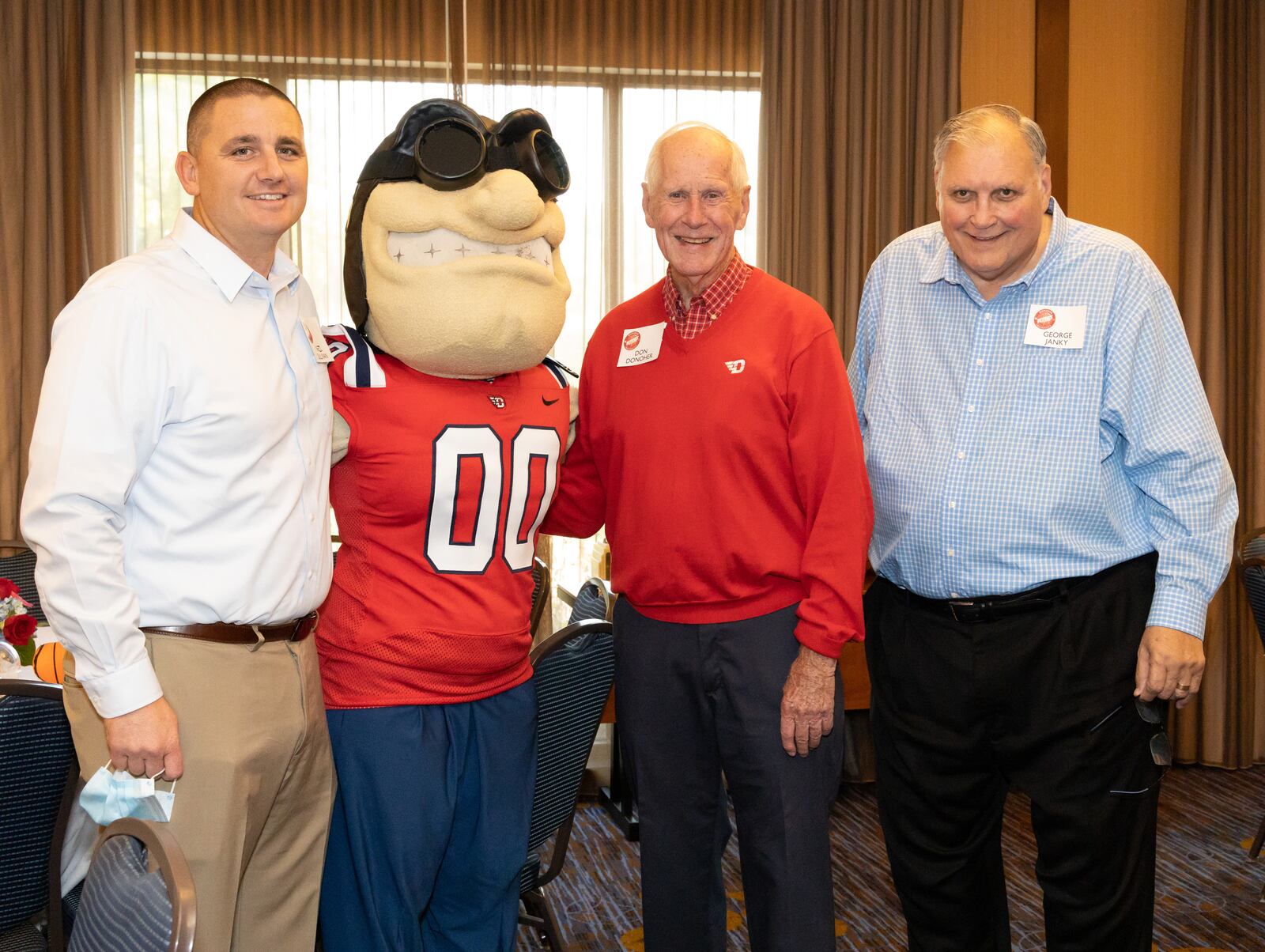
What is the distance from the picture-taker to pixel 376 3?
437cm

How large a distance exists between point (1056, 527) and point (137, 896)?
1515 millimetres

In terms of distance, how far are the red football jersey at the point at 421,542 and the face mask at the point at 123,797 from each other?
1.14 ft

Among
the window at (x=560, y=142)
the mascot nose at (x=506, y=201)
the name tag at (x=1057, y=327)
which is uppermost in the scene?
Answer: the window at (x=560, y=142)

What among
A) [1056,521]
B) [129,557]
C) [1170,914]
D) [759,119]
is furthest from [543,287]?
[759,119]

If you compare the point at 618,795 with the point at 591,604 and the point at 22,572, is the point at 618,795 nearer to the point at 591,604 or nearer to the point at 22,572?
the point at 591,604

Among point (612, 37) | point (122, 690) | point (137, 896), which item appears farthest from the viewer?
point (612, 37)

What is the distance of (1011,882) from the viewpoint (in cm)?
340

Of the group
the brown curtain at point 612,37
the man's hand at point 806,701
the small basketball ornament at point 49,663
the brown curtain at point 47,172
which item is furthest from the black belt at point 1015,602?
the brown curtain at point 47,172

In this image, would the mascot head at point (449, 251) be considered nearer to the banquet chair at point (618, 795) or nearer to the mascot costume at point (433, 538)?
the mascot costume at point (433, 538)

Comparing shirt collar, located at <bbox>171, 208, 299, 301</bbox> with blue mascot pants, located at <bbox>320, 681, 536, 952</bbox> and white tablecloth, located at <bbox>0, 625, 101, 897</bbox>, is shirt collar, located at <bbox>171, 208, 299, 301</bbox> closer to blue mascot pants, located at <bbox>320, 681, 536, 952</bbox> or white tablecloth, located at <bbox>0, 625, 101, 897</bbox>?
blue mascot pants, located at <bbox>320, 681, 536, 952</bbox>

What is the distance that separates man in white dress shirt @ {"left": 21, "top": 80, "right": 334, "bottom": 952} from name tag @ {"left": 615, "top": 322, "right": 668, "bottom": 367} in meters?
0.57

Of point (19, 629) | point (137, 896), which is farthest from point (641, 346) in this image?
point (19, 629)

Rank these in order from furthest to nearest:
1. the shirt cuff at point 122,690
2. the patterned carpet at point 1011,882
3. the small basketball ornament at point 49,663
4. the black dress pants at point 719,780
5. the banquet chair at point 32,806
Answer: the patterned carpet at point 1011,882
the small basketball ornament at point 49,663
the black dress pants at point 719,780
the banquet chair at point 32,806
the shirt cuff at point 122,690

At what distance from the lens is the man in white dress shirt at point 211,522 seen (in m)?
1.59
